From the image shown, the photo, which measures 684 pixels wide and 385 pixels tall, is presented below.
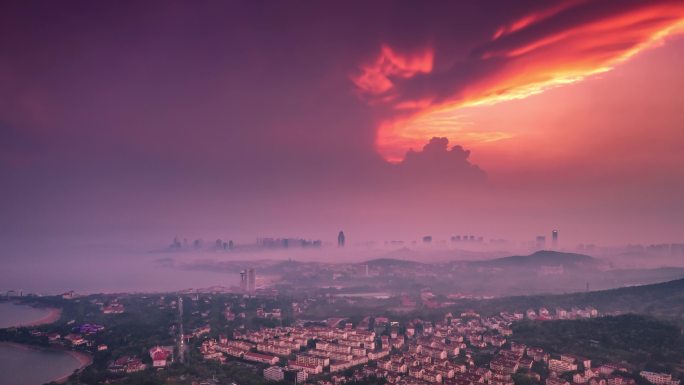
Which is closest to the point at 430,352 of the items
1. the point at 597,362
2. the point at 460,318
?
the point at 597,362

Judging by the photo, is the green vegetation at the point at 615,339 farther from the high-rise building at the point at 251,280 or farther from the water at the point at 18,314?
the water at the point at 18,314

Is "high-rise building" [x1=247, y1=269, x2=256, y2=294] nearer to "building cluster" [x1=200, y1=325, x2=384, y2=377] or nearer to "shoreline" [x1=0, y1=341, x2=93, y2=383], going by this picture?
"building cluster" [x1=200, y1=325, x2=384, y2=377]

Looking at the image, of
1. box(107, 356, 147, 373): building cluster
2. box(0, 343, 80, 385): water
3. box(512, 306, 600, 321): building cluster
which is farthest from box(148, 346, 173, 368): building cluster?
box(512, 306, 600, 321): building cluster

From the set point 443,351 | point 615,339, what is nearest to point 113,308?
point 443,351

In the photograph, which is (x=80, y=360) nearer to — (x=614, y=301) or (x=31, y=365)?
(x=31, y=365)

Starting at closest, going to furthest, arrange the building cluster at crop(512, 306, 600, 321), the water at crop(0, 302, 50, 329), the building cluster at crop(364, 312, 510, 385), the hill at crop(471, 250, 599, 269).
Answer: the building cluster at crop(364, 312, 510, 385) < the building cluster at crop(512, 306, 600, 321) < the water at crop(0, 302, 50, 329) < the hill at crop(471, 250, 599, 269)

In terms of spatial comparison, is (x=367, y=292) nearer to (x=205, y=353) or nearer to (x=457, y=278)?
(x=457, y=278)
